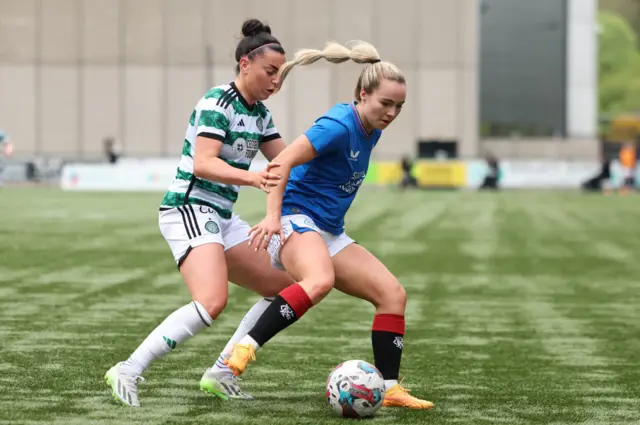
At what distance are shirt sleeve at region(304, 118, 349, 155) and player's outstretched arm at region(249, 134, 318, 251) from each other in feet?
0.13

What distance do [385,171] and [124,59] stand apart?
16529 mm

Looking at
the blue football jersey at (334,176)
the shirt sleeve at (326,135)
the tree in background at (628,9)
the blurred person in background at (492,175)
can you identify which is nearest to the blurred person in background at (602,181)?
the blurred person in background at (492,175)

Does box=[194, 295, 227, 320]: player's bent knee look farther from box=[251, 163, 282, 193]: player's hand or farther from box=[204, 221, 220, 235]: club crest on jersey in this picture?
box=[251, 163, 282, 193]: player's hand

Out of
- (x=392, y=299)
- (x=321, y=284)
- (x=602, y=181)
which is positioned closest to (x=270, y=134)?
(x=321, y=284)

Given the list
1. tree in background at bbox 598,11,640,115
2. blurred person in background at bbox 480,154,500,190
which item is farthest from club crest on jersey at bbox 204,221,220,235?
tree in background at bbox 598,11,640,115

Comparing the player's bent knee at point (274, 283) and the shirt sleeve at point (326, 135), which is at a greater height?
the shirt sleeve at point (326, 135)

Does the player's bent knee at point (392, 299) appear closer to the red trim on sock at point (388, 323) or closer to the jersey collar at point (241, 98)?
the red trim on sock at point (388, 323)

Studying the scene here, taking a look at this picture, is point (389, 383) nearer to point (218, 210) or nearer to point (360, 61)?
point (218, 210)

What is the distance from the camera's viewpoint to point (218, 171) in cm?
646

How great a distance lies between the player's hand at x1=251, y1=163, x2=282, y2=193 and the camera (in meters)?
6.35

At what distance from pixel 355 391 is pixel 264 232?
3.11 ft

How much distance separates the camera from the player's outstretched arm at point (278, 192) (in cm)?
643

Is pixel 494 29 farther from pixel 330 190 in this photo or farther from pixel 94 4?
pixel 330 190

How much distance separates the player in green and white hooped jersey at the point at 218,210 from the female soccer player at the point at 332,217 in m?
0.16
